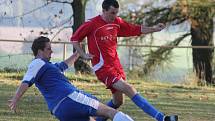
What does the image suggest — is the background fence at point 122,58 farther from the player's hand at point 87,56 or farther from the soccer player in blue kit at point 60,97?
the soccer player in blue kit at point 60,97

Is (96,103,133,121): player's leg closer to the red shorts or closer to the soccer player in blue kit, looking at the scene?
the soccer player in blue kit

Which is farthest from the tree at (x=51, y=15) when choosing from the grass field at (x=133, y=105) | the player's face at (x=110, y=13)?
the player's face at (x=110, y=13)

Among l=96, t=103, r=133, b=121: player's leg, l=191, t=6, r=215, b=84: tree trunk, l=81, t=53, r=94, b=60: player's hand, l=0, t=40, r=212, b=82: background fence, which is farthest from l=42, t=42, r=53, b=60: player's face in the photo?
l=191, t=6, r=215, b=84: tree trunk

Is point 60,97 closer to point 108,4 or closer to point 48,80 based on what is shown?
point 48,80

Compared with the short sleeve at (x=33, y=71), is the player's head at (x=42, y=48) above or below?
above

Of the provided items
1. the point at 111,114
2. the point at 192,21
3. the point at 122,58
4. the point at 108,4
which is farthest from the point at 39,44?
the point at 192,21

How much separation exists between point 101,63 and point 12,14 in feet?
51.7

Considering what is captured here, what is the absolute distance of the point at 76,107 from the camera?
6.72 meters

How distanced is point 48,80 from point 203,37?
67.8 feet

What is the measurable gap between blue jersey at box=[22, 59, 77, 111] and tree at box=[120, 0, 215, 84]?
17312 millimetres

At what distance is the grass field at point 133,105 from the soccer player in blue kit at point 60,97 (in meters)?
2.81

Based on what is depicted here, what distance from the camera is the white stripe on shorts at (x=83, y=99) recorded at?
22.1ft

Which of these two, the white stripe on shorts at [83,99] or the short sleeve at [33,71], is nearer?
the white stripe on shorts at [83,99]

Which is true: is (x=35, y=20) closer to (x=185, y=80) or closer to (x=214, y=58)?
(x=185, y=80)
